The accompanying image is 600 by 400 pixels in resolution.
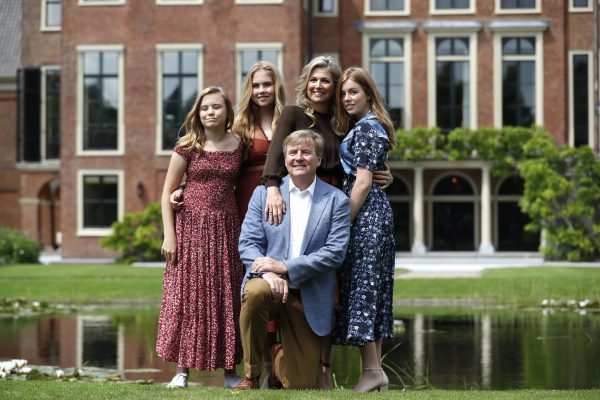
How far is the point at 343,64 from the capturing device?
116 ft

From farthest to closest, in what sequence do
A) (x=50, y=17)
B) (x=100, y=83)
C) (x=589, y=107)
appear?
1. (x=50, y=17)
2. (x=589, y=107)
3. (x=100, y=83)

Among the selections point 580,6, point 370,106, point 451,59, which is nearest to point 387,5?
point 451,59

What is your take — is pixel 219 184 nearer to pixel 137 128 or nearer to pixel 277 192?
pixel 277 192

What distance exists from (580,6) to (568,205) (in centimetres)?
874

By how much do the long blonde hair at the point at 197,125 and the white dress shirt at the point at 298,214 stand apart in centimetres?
96

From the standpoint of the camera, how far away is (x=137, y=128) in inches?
1304

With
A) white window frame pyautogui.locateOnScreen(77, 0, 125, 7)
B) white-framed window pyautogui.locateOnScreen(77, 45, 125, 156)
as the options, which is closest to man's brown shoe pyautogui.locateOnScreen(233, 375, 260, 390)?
white-framed window pyautogui.locateOnScreen(77, 45, 125, 156)

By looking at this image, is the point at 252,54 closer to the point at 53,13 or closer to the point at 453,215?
the point at 453,215

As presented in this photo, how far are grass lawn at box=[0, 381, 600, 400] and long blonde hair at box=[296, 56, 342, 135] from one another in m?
1.83

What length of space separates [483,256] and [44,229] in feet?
57.6

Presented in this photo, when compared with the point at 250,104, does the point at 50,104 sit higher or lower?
higher

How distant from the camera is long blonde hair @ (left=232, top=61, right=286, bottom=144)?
787 cm

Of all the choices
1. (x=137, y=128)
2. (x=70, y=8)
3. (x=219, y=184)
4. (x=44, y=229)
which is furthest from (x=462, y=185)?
(x=219, y=184)

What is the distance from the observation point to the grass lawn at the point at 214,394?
6.86 meters
